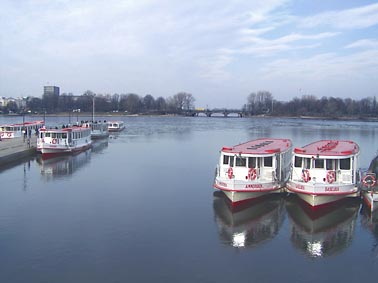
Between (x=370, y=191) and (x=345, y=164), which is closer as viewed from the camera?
(x=370, y=191)

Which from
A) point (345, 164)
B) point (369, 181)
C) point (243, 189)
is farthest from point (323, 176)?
point (243, 189)

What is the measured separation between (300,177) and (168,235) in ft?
30.4

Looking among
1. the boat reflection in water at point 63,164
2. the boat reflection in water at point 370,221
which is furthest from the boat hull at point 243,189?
the boat reflection in water at point 63,164

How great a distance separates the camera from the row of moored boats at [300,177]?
23.5 m

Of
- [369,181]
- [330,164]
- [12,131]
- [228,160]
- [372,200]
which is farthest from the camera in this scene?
[12,131]

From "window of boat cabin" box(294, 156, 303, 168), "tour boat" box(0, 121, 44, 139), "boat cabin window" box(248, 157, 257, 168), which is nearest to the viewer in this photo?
"boat cabin window" box(248, 157, 257, 168)

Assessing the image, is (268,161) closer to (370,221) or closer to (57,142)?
(370,221)

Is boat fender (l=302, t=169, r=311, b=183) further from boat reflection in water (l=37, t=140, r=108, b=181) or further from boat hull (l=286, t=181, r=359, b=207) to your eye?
boat reflection in water (l=37, t=140, r=108, b=181)

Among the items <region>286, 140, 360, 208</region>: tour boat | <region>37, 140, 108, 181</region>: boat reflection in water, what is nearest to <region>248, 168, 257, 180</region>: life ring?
<region>286, 140, 360, 208</region>: tour boat

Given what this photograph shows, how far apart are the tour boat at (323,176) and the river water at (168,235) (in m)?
1.11

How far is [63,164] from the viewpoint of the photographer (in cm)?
4162

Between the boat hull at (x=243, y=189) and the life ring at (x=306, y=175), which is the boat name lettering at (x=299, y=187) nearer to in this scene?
the life ring at (x=306, y=175)

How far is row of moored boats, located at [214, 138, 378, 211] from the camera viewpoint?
23.5 m

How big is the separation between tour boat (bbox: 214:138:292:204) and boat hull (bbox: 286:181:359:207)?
5.74 feet
